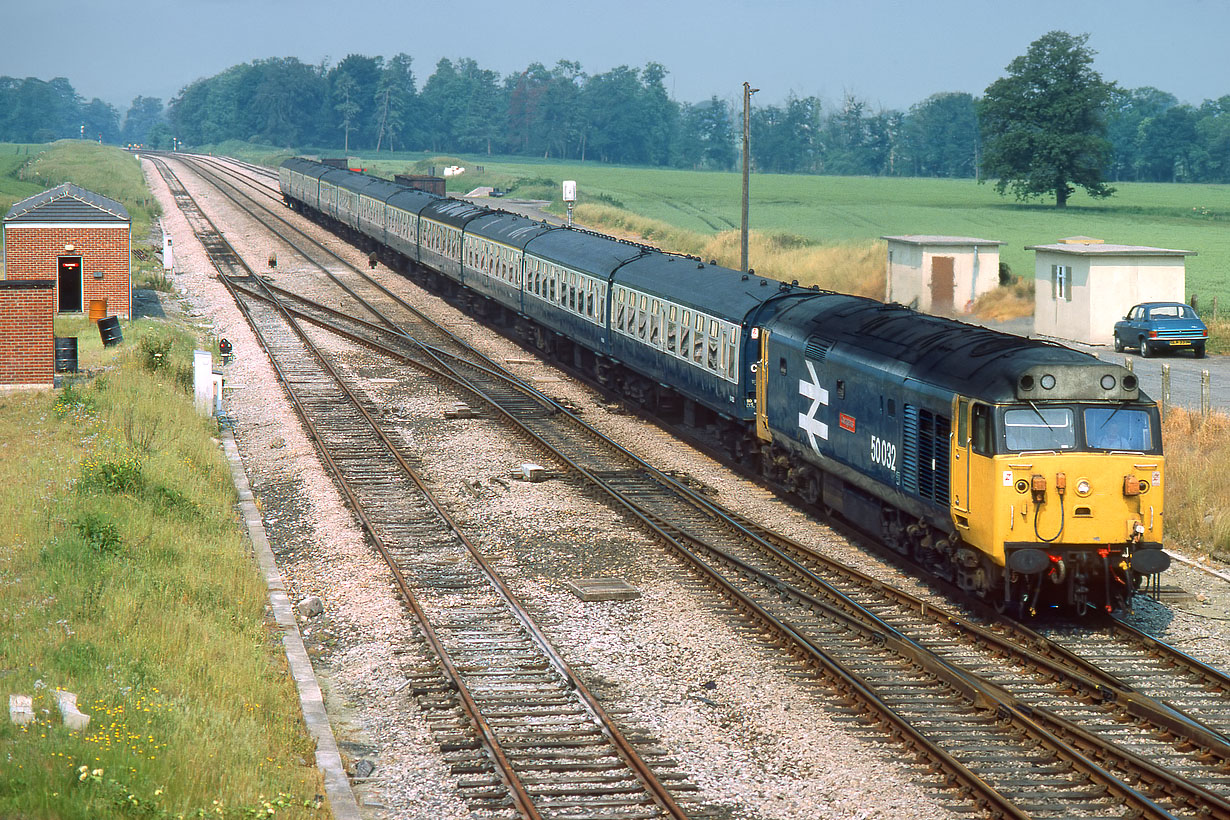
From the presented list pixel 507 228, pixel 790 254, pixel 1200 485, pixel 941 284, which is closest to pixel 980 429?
pixel 1200 485

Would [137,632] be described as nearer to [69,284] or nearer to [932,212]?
[69,284]

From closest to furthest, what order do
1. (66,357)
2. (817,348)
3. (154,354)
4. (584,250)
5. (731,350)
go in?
(817,348) → (731,350) → (154,354) → (66,357) → (584,250)

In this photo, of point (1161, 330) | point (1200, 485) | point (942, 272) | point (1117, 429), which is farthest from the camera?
point (942, 272)

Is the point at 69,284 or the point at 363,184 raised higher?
the point at 363,184

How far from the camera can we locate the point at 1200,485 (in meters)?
20.2

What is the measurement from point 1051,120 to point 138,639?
99.6 metres

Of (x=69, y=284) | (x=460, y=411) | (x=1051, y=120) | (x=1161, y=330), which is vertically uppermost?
(x=1051, y=120)

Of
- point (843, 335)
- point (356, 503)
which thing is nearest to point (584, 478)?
point (356, 503)

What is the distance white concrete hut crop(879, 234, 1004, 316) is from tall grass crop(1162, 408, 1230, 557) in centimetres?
2088

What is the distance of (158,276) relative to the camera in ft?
165

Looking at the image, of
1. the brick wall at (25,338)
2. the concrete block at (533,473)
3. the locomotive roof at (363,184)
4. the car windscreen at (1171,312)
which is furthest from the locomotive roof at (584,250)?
the locomotive roof at (363,184)

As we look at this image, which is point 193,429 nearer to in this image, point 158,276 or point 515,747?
point 515,747

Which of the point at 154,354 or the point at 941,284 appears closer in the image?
the point at 154,354

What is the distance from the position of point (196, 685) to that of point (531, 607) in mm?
4722
